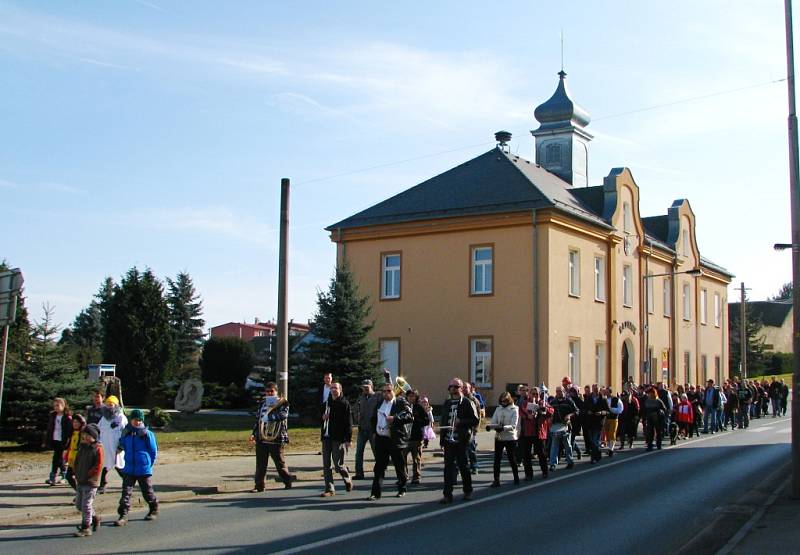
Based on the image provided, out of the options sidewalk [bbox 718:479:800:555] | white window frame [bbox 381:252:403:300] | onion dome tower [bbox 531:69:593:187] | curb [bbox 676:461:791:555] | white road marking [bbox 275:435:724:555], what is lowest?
white road marking [bbox 275:435:724:555]

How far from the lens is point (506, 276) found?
35.1m

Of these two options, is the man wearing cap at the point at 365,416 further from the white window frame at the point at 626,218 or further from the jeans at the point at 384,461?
the white window frame at the point at 626,218

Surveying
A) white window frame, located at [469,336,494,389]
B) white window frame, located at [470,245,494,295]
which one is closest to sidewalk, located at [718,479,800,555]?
white window frame, located at [469,336,494,389]

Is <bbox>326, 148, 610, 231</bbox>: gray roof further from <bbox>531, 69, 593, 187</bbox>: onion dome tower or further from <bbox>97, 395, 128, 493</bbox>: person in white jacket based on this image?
<bbox>97, 395, 128, 493</bbox>: person in white jacket

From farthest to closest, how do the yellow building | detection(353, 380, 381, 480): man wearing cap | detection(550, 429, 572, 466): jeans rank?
the yellow building → detection(550, 429, 572, 466): jeans → detection(353, 380, 381, 480): man wearing cap

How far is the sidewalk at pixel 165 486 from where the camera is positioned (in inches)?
493

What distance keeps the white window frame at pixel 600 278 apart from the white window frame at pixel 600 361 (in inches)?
77.1

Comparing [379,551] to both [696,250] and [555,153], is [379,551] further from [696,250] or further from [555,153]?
[696,250]

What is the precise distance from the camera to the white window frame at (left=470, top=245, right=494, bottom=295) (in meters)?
35.6

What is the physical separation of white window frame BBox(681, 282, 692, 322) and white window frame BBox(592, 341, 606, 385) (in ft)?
40.7

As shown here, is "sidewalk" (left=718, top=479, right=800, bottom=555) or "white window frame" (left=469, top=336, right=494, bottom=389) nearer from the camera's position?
"sidewalk" (left=718, top=479, right=800, bottom=555)

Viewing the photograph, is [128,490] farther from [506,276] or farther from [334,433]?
[506,276]

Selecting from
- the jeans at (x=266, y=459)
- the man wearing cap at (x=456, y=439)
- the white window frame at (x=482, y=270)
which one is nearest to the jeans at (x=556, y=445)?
the man wearing cap at (x=456, y=439)

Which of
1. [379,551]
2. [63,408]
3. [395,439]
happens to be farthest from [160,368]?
[379,551]
